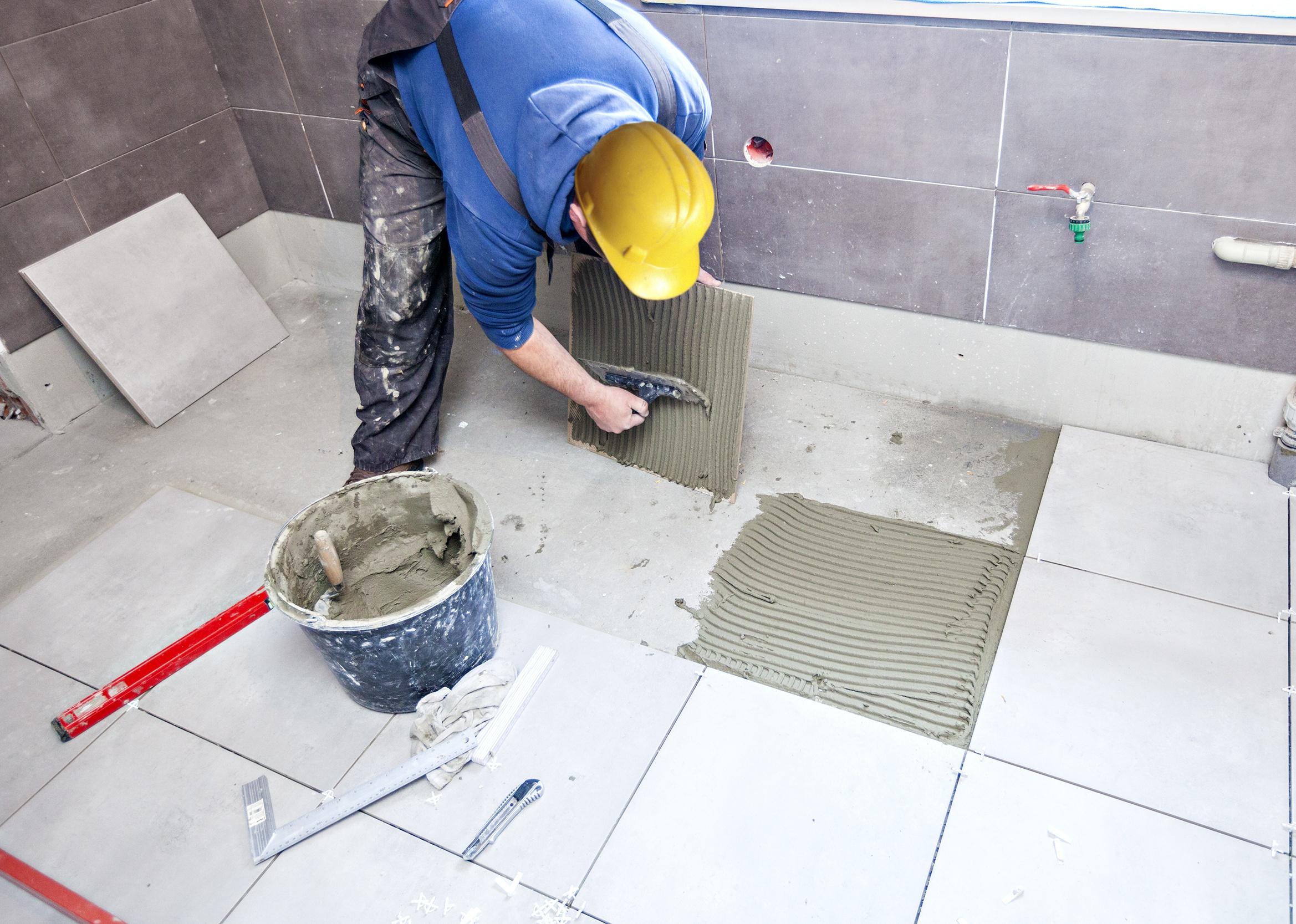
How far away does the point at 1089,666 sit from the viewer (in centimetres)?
190

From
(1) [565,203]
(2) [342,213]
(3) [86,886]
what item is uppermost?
(1) [565,203]

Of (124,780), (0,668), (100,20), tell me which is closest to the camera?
(124,780)

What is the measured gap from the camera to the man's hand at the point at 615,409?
2262 millimetres

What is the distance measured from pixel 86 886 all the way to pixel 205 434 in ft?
4.74

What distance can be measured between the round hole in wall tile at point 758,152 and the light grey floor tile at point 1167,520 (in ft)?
3.45

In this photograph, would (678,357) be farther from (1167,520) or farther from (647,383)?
(1167,520)

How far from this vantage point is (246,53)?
9.95 feet

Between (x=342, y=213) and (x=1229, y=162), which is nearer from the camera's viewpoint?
(x=1229, y=162)

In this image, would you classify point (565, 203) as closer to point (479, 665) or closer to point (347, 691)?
point (479, 665)

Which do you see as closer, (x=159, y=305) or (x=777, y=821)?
(x=777, y=821)

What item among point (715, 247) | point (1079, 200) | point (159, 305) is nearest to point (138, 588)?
point (159, 305)

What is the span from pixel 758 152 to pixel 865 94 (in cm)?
33

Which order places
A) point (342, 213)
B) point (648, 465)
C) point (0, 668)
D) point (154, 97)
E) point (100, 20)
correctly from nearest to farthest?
point (0, 668), point (648, 465), point (100, 20), point (154, 97), point (342, 213)

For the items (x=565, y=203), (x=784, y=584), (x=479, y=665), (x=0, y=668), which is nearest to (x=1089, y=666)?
(x=784, y=584)
